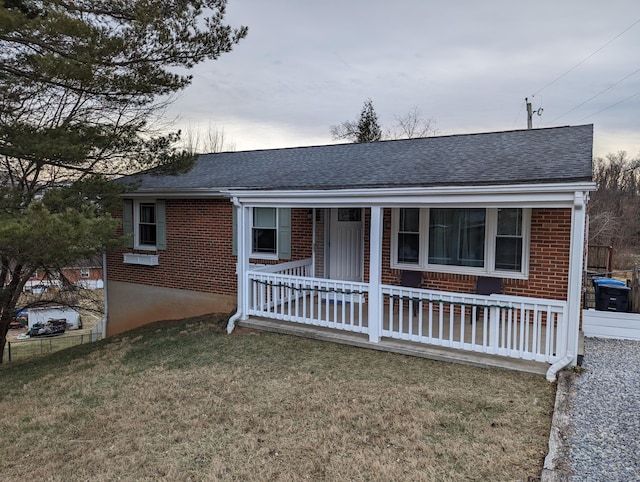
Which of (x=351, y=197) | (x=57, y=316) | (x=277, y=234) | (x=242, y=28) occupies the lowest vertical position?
(x=57, y=316)

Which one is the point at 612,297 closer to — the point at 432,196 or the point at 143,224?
the point at 432,196

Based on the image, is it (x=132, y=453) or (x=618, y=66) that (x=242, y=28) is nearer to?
(x=132, y=453)

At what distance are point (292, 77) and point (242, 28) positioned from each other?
8.24 meters

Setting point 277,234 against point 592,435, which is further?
point 277,234

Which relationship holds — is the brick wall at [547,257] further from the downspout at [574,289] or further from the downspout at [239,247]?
the downspout at [239,247]

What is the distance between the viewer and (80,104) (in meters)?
8.88

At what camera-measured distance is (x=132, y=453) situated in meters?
3.87

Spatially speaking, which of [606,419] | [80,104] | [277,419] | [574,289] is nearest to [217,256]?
[80,104]

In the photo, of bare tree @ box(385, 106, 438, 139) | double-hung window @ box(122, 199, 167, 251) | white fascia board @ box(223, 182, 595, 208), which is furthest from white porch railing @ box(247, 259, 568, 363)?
bare tree @ box(385, 106, 438, 139)

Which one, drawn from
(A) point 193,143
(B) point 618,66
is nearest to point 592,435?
(B) point 618,66

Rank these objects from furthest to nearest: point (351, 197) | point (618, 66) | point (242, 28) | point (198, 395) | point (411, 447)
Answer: point (618, 66) → point (242, 28) → point (351, 197) → point (198, 395) → point (411, 447)

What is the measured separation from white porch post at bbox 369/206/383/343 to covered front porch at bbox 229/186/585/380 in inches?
0.6

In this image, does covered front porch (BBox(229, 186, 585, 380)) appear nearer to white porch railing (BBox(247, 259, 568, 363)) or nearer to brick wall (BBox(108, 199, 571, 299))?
white porch railing (BBox(247, 259, 568, 363))

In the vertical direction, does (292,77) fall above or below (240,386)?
above
